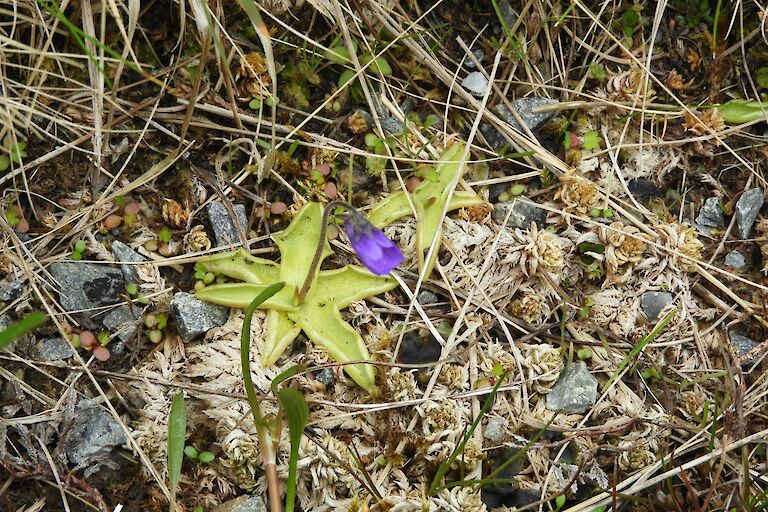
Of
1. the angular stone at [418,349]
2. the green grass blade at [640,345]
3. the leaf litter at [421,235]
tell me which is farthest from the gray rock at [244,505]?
the green grass blade at [640,345]

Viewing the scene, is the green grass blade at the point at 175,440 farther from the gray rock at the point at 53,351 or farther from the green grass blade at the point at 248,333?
the gray rock at the point at 53,351

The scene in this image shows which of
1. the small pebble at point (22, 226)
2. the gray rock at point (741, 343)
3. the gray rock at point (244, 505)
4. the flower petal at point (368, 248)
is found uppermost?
the small pebble at point (22, 226)

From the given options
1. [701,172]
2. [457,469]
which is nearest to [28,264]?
[457,469]

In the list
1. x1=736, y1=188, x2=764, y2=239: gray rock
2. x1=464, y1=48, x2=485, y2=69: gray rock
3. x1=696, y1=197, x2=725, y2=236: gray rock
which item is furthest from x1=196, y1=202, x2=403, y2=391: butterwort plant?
x1=736, y1=188, x2=764, y2=239: gray rock

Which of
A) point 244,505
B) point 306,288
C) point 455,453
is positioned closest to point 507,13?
point 306,288

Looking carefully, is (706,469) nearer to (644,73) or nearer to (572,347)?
(572,347)
